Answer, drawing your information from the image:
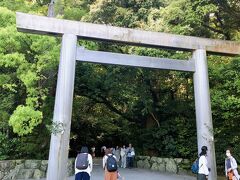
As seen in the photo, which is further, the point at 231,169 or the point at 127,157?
the point at 127,157

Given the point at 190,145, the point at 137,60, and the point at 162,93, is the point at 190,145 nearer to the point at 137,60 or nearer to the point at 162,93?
the point at 162,93

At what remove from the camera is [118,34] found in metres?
11.1

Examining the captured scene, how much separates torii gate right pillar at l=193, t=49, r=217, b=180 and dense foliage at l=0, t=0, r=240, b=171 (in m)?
1.80

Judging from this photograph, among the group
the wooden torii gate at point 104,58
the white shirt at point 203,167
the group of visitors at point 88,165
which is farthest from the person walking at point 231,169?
the group of visitors at point 88,165

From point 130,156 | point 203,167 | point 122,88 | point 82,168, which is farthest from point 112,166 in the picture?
point 122,88

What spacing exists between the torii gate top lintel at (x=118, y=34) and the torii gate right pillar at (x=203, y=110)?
0.59 metres

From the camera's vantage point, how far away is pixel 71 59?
10.5 meters

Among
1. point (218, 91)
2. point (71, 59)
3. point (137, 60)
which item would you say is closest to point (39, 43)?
point (71, 59)

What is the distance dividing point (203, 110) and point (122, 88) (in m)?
7.22

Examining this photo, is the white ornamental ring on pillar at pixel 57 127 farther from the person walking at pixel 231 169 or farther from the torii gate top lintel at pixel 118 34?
the person walking at pixel 231 169

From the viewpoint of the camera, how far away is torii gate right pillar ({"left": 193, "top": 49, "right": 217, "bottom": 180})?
11119mm

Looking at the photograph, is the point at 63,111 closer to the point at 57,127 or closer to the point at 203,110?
the point at 57,127

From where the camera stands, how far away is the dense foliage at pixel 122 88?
12.4 metres

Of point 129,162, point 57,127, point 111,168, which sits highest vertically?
point 57,127
